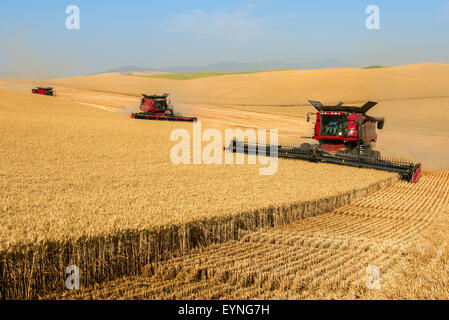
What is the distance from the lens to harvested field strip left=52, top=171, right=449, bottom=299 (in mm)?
6493

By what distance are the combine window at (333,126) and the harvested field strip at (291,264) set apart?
9.15 meters

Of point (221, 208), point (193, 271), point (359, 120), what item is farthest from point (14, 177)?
point (359, 120)

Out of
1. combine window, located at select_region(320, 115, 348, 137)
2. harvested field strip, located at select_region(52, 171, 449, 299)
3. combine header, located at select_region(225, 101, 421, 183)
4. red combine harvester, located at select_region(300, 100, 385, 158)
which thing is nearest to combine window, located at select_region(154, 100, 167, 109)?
combine header, located at select_region(225, 101, 421, 183)

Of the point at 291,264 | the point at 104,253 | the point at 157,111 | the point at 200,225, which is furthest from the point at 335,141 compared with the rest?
the point at 157,111

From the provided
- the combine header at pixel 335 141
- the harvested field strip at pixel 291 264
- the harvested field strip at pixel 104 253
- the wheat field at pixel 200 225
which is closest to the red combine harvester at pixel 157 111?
the wheat field at pixel 200 225

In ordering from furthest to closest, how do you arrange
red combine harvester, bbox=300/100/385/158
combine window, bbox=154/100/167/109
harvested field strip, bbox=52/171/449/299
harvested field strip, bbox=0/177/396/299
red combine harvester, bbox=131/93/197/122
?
combine window, bbox=154/100/167/109 < red combine harvester, bbox=131/93/197/122 < red combine harvester, bbox=300/100/385/158 < harvested field strip, bbox=52/171/449/299 < harvested field strip, bbox=0/177/396/299

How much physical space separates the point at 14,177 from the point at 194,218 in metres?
6.43

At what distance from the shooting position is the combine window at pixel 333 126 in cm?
1986

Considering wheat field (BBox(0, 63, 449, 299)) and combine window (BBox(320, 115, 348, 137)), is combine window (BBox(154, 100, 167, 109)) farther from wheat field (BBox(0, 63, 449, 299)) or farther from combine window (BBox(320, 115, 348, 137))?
combine window (BBox(320, 115, 348, 137))

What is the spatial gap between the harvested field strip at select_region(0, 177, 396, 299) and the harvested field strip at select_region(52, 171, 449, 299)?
253mm

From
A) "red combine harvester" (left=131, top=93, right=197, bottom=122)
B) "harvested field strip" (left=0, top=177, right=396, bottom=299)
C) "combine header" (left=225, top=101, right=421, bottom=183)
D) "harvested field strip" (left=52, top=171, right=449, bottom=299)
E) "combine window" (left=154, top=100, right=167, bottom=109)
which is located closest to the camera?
"harvested field strip" (left=0, top=177, right=396, bottom=299)

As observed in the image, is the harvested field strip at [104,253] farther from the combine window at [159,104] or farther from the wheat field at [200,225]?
the combine window at [159,104]
